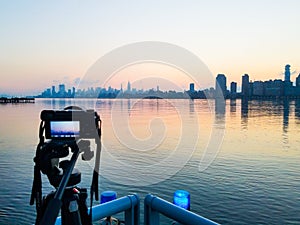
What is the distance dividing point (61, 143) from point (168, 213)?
3.45 ft

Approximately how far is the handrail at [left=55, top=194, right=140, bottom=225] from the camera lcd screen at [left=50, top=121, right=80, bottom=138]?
0.86 meters

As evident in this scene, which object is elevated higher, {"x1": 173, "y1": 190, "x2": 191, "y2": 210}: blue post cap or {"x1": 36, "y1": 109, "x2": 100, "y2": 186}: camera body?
{"x1": 36, "y1": 109, "x2": 100, "y2": 186}: camera body

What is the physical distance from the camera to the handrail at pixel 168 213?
1878 mm

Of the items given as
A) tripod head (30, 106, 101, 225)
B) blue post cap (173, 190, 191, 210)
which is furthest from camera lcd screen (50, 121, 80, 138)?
blue post cap (173, 190, 191, 210)

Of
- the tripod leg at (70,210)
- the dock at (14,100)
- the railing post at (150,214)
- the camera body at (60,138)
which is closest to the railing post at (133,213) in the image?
the railing post at (150,214)

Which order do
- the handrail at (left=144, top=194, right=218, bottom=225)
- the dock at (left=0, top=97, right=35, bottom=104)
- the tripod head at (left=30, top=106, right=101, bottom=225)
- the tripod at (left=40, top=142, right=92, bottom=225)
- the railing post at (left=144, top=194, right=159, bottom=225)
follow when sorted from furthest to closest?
the dock at (left=0, top=97, right=35, bottom=104) → the railing post at (left=144, top=194, right=159, bottom=225) → the handrail at (left=144, top=194, right=218, bottom=225) → the tripod head at (left=30, top=106, right=101, bottom=225) → the tripod at (left=40, top=142, right=92, bottom=225)

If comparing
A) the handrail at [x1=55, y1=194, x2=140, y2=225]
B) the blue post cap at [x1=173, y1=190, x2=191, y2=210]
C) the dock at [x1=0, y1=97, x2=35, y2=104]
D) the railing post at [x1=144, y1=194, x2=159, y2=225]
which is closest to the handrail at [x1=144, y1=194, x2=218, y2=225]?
the railing post at [x1=144, y1=194, x2=159, y2=225]

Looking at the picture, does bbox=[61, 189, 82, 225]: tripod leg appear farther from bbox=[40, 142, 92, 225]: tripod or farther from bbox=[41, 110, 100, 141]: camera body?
bbox=[41, 110, 100, 141]: camera body

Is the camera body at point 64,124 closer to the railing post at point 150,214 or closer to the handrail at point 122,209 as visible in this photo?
the handrail at point 122,209

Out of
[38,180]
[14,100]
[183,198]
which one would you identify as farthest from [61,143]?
[14,100]

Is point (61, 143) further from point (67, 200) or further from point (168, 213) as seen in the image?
point (168, 213)

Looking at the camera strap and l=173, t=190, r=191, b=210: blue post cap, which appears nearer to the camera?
the camera strap

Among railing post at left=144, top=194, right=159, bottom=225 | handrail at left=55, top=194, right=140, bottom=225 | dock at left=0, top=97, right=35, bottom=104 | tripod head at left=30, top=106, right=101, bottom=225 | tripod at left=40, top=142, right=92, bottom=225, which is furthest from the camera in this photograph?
dock at left=0, top=97, right=35, bottom=104

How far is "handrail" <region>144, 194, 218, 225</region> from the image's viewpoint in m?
1.88
